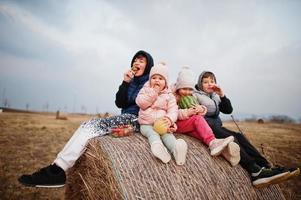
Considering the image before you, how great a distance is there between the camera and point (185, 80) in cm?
Answer: 449

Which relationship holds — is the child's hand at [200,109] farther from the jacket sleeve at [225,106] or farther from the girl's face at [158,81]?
the jacket sleeve at [225,106]

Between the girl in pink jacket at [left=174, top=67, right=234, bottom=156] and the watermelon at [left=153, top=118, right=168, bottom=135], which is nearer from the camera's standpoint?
the watermelon at [left=153, top=118, right=168, bottom=135]

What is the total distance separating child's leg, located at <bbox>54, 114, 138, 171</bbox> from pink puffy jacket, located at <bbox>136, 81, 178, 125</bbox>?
1.42 ft

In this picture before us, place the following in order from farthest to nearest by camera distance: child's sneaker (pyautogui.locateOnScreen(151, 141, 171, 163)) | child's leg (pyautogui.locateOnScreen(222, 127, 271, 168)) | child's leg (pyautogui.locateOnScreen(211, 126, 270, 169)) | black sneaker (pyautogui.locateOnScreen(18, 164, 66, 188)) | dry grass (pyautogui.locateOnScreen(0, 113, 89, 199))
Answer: dry grass (pyautogui.locateOnScreen(0, 113, 89, 199))
child's leg (pyautogui.locateOnScreen(222, 127, 271, 168))
child's leg (pyautogui.locateOnScreen(211, 126, 270, 169))
black sneaker (pyautogui.locateOnScreen(18, 164, 66, 188))
child's sneaker (pyautogui.locateOnScreen(151, 141, 171, 163))

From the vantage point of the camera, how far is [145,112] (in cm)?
401

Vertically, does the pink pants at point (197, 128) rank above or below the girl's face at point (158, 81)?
below

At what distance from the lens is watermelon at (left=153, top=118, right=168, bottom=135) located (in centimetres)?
364

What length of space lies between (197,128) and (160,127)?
2.11 ft

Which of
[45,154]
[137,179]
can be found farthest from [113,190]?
[45,154]

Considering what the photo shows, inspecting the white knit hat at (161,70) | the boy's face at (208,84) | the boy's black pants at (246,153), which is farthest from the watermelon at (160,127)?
the boy's face at (208,84)

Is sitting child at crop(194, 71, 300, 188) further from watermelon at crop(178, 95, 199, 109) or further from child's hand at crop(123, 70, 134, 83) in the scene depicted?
child's hand at crop(123, 70, 134, 83)

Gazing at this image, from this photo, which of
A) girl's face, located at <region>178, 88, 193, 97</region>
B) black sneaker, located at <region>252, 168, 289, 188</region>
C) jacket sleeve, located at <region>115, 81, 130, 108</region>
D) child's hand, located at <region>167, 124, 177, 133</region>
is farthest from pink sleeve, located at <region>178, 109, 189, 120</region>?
black sneaker, located at <region>252, 168, 289, 188</region>

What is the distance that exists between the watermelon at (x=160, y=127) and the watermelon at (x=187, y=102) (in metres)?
0.74

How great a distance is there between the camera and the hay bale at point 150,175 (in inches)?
125
